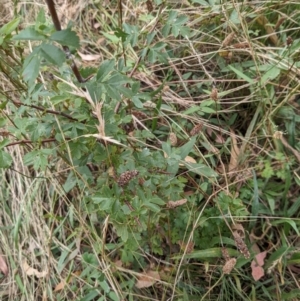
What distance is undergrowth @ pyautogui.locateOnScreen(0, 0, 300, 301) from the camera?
1.08 metres

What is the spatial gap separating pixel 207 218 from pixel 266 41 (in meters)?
0.76

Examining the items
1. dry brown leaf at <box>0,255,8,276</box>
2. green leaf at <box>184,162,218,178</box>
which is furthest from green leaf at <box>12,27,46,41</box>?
dry brown leaf at <box>0,255,8,276</box>

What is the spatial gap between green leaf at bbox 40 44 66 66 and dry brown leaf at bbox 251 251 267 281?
2.93 feet

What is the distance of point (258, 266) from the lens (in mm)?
1319

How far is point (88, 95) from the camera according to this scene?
2.98 ft

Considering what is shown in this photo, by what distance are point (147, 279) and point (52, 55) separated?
2.73 ft

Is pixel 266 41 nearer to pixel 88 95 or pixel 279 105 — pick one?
pixel 279 105

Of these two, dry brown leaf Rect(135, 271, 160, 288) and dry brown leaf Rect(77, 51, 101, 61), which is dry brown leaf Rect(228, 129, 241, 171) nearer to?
dry brown leaf Rect(135, 271, 160, 288)

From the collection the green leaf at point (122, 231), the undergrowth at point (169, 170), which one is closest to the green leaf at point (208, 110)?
the undergrowth at point (169, 170)

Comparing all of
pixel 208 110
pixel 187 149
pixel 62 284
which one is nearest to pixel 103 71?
pixel 187 149

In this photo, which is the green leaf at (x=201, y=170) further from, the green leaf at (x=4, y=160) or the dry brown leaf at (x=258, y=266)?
the green leaf at (x=4, y=160)

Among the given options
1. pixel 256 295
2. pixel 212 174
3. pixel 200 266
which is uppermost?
pixel 212 174

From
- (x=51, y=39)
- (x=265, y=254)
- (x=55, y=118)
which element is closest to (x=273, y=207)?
(x=265, y=254)

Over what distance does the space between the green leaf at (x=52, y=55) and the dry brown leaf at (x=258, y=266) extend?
0.89 m
